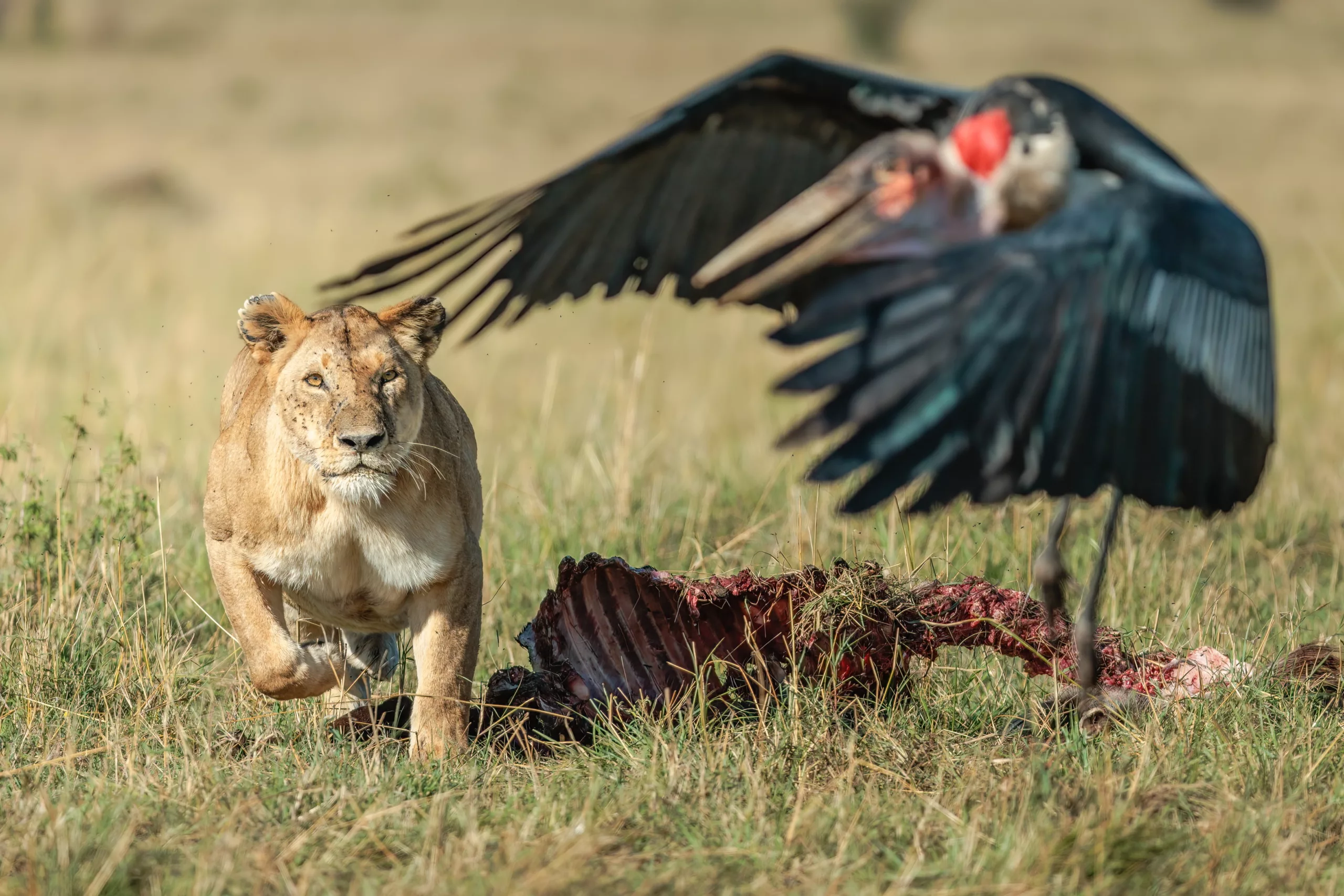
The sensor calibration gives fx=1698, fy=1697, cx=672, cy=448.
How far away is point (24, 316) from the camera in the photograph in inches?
452

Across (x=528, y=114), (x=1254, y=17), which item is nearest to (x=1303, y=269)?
(x=528, y=114)

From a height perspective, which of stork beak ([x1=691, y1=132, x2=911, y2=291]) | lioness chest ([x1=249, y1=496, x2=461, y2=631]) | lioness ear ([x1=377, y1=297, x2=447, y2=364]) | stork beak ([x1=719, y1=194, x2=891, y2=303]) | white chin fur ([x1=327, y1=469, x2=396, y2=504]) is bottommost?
lioness chest ([x1=249, y1=496, x2=461, y2=631])

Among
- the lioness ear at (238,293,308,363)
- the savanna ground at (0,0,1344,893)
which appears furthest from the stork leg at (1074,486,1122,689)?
the lioness ear at (238,293,308,363)

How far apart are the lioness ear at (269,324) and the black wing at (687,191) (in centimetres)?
34

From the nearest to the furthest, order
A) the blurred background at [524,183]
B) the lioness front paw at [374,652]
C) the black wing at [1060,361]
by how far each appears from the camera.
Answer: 1. the black wing at [1060,361]
2. the lioness front paw at [374,652]
3. the blurred background at [524,183]

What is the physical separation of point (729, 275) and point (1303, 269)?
1069 cm

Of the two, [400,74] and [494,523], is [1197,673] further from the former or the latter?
[400,74]

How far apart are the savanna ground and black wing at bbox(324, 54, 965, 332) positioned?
0.98 meters

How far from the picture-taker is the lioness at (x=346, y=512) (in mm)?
4469

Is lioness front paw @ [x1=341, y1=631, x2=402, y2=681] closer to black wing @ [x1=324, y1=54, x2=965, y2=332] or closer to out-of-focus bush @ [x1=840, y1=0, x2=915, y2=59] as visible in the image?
black wing @ [x1=324, y1=54, x2=965, y2=332]

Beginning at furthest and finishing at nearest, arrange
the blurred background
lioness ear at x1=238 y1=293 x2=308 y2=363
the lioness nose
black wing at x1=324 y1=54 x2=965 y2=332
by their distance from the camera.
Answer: the blurred background
black wing at x1=324 y1=54 x2=965 y2=332
lioness ear at x1=238 y1=293 x2=308 y2=363
the lioness nose

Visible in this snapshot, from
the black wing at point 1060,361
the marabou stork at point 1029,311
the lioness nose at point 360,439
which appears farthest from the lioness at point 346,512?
the black wing at point 1060,361

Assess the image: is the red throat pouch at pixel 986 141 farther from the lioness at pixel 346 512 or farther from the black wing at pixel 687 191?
the lioness at pixel 346 512

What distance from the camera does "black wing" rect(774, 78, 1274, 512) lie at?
3.42 m
